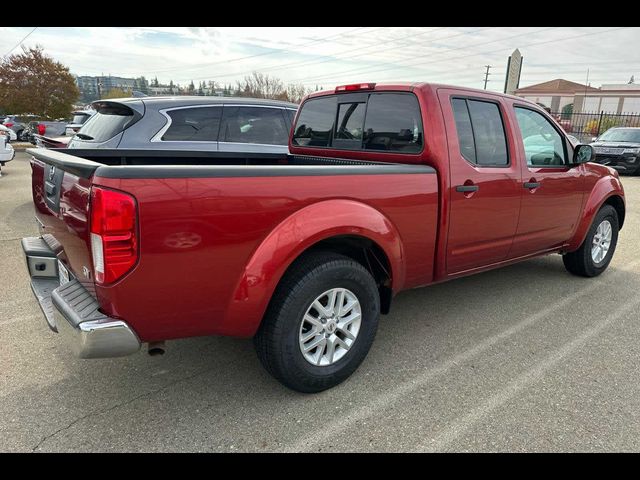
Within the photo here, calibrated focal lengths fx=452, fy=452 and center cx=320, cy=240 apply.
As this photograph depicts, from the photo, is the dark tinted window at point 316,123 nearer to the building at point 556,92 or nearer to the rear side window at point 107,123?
the rear side window at point 107,123

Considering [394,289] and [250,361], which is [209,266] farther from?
[394,289]

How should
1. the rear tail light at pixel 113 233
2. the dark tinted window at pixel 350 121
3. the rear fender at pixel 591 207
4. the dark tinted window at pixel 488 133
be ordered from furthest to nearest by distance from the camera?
the rear fender at pixel 591 207 < the dark tinted window at pixel 350 121 < the dark tinted window at pixel 488 133 < the rear tail light at pixel 113 233

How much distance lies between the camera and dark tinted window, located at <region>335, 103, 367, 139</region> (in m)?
3.66

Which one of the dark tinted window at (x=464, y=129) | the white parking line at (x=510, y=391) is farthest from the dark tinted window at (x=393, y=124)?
the white parking line at (x=510, y=391)

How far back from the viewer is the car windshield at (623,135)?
1566cm

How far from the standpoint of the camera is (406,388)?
110 inches

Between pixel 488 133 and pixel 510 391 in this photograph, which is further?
pixel 488 133

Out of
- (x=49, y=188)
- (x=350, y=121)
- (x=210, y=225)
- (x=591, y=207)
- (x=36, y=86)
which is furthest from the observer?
(x=36, y=86)

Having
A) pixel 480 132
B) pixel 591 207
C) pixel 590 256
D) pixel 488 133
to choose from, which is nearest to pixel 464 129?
pixel 480 132

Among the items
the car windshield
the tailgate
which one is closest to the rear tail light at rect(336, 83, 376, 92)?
the tailgate

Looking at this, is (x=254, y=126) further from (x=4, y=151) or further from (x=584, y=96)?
(x=584, y=96)

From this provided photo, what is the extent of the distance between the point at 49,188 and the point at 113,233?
976 mm

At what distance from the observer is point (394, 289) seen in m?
3.08
